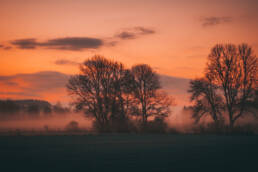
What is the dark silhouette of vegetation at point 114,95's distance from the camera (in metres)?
40.6

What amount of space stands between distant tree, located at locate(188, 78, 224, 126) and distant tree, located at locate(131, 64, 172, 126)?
4.86 metres

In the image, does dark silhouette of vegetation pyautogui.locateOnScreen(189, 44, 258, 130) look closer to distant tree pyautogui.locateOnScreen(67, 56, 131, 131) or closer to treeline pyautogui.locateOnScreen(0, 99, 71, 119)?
distant tree pyautogui.locateOnScreen(67, 56, 131, 131)

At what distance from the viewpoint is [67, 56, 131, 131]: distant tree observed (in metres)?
40.6

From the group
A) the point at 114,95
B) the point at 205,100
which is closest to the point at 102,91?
the point at 114,95

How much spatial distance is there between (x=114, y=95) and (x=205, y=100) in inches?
529

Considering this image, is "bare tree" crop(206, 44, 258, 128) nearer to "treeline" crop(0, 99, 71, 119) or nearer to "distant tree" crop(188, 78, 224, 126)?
"distant tree" crop(188, 78, 224, 126)

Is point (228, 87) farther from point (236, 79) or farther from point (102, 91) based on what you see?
point (102, 91)

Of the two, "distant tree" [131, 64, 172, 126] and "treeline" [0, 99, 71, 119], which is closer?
"distant tree" [131, 64, 172, 126]

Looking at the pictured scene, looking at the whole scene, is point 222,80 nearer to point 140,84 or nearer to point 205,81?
point 205,81

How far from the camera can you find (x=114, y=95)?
41906mm

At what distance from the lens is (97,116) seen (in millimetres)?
41469

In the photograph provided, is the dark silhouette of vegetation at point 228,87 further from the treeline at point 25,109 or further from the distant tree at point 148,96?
the treeline at point 25,109

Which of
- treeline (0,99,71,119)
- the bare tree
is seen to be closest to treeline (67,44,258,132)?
the bare tree

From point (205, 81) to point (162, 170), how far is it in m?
30.6
